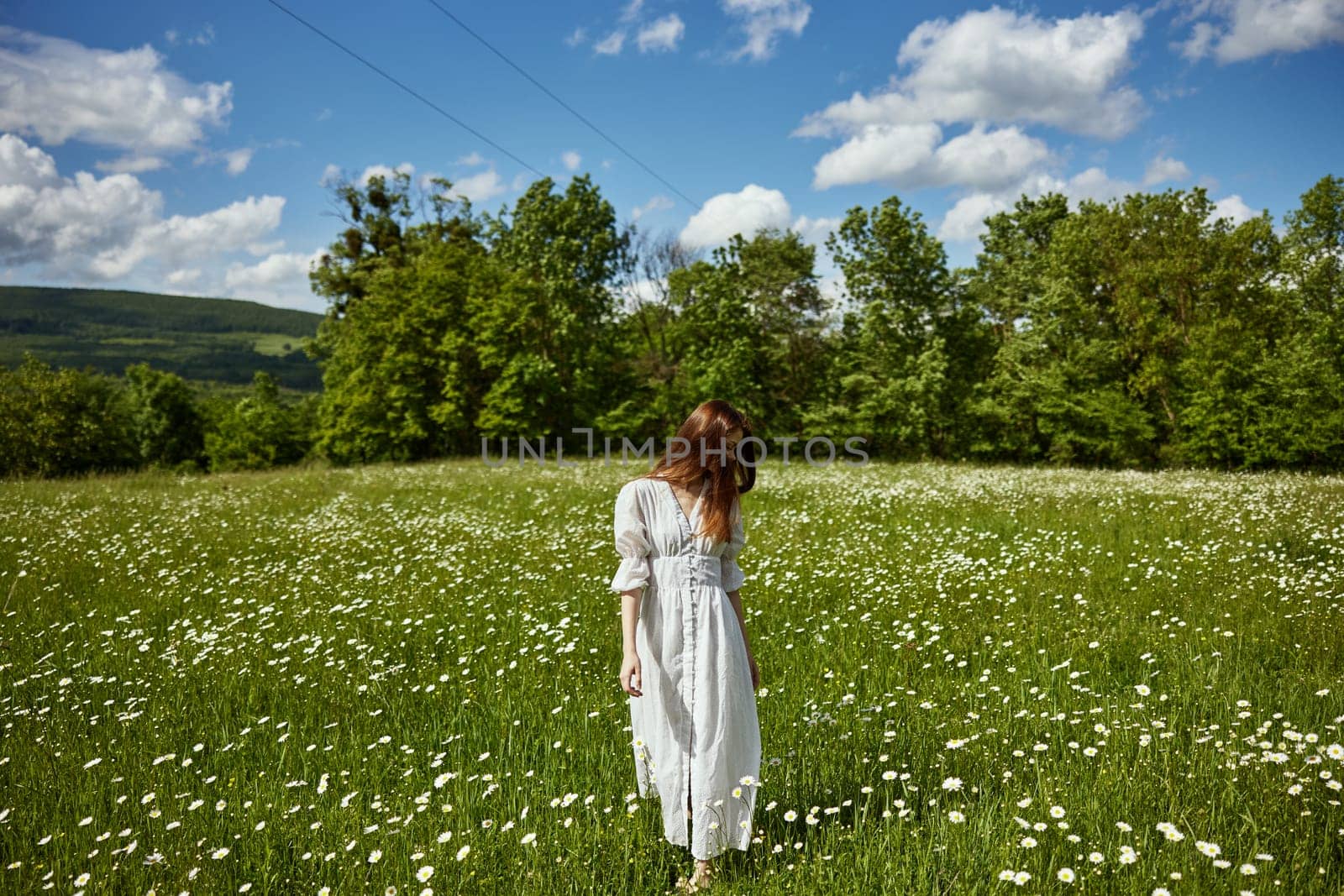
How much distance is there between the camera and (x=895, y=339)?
3216cm

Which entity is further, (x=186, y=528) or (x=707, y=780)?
(x=186, y=528)

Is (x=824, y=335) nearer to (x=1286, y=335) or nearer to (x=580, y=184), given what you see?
(x=580, y=184)

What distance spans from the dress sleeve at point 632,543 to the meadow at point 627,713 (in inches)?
43.4

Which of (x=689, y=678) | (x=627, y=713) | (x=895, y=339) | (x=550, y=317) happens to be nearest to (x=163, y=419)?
(x=550, y=317)

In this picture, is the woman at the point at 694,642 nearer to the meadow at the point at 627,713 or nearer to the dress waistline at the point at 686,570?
the dress waistline at the point at 686,570

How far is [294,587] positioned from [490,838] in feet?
18.8

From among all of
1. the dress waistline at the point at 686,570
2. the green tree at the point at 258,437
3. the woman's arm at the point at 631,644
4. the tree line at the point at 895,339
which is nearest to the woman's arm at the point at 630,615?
the woman's arm at the point at 631,644

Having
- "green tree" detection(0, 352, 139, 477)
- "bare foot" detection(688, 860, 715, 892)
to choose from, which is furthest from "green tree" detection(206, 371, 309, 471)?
"bare foot" detection(688, 860, 715, 892)

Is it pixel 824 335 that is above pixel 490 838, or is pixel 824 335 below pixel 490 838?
above

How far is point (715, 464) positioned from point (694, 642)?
82 cm

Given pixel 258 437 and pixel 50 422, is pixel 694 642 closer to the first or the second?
pixel 50 422

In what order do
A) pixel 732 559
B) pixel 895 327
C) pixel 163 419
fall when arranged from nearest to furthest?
pixel 732 559 → pixel 895 327 → pixel 163 419

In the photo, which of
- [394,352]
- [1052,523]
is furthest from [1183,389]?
[394,352]

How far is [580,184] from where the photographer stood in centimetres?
3600
